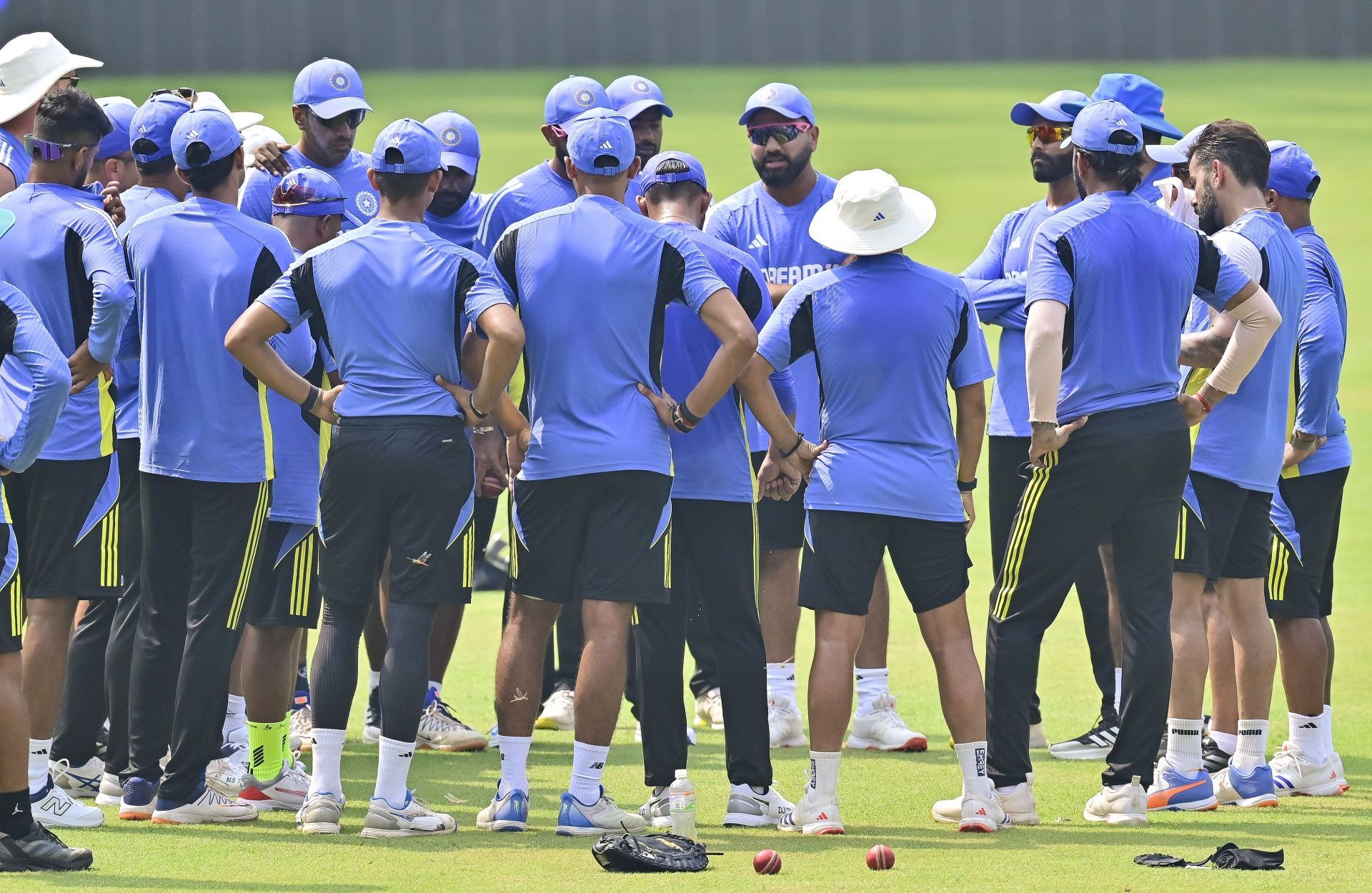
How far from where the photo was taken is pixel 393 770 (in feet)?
18.8

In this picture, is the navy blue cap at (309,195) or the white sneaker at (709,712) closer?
the navy blue cap at (309,195)

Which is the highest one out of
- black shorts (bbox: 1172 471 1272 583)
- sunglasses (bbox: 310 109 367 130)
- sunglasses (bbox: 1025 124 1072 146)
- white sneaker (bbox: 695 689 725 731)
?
sunglasses (bbox: 1025 124 1072 146)

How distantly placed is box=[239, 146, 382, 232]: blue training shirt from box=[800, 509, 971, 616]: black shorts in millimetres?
2495

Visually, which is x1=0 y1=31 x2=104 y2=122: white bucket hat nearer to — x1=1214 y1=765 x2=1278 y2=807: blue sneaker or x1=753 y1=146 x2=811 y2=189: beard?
x1=753 y1=146 x2=811 y2=189: beard

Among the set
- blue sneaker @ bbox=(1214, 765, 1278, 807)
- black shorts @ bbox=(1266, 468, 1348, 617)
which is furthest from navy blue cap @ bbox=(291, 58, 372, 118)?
blue sneaker @ bbox=(1214, 765, 1278, 807)

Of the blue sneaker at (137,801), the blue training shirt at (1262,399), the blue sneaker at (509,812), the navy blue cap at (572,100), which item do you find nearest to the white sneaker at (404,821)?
the blue sneaker at (509,812)

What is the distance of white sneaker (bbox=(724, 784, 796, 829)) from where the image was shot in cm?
605

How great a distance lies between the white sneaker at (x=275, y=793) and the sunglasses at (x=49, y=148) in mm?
2137

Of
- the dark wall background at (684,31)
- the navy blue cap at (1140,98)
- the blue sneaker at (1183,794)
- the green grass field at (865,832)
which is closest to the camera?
the green grass field at (865,832)

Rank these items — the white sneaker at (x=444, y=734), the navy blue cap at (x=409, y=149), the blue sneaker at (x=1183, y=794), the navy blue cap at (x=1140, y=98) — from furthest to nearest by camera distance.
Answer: the navy blue cap at (x=1140, y=98) → the white sneaker at (x=444, y=734) → the blue sneaker at (x=1183, y=794) → the navy blue cap at (x=409, y=149)

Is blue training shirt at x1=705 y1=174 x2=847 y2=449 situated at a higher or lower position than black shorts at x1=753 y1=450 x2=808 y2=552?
higher

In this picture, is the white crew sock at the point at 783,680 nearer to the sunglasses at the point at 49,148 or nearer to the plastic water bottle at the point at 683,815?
the plastic water bottle at the point at 683,815

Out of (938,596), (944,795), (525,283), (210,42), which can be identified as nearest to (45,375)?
(525,283)

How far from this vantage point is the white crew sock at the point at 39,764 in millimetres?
5906
